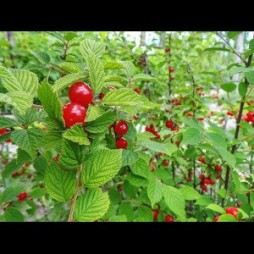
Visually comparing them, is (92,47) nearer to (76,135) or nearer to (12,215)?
(76,135)

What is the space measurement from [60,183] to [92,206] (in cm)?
8

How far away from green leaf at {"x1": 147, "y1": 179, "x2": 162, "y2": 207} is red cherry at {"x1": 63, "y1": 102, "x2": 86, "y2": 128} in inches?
20.3

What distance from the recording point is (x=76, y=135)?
578mm

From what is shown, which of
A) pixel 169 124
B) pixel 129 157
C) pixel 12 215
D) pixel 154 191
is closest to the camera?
pixel 129 157

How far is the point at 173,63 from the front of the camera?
2457 millimetres

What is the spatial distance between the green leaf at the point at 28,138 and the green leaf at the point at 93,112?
177 mm

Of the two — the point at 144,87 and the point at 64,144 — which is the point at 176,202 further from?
the point at 144,87

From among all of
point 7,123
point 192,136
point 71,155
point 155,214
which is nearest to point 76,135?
point 71,155

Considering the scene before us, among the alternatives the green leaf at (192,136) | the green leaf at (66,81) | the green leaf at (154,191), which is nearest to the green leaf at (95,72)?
the green leaf at (66,81)

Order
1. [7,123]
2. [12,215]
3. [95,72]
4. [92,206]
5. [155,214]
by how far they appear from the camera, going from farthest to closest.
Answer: [155,214] → [12,215] → [7,123] → [95,72] → [92,206]

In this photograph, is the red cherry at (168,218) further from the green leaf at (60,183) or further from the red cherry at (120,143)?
the green leaf at (60,183)
